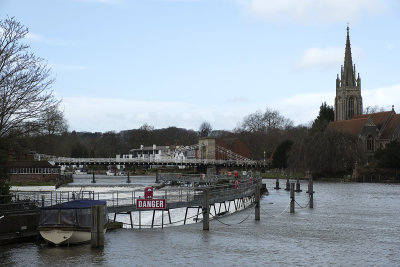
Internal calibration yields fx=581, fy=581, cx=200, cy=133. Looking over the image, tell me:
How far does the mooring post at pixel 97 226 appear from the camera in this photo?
25.2m

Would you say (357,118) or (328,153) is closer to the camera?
(328,153)

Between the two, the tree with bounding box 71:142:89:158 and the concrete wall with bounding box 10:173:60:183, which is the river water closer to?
the concrete wall with bounding box 10:173:60:183

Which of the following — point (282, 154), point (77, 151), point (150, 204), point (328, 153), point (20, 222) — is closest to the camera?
point (20, 222)

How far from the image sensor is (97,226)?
2598 centimetres

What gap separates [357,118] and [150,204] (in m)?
128

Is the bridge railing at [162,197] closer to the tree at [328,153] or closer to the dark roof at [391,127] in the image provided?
the tree at [328,153]

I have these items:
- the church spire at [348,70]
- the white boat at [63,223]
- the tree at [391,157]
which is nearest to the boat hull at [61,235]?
the white boat at [63,223]

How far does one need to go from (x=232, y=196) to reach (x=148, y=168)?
449ft

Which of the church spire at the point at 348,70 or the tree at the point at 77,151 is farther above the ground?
the church spire at the point at 348,70

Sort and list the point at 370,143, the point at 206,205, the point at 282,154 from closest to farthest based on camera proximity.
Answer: the point at 206,205, the point at 282,154, the point at 370,143

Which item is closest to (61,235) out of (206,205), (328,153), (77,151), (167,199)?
(206,205)

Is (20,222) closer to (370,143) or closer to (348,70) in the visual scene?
(370,143)

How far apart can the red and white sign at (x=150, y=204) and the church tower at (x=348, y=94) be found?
478 feet

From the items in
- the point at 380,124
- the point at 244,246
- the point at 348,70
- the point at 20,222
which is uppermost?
the point at 348,70
